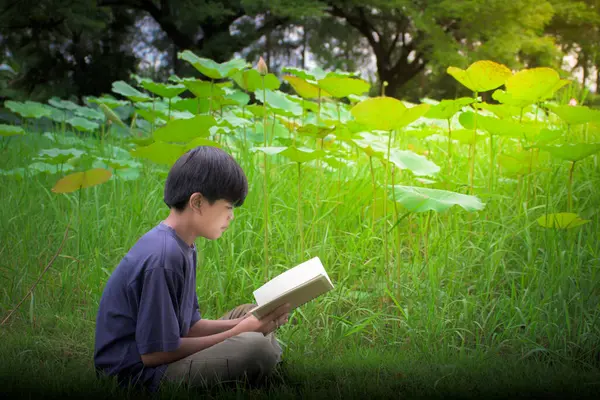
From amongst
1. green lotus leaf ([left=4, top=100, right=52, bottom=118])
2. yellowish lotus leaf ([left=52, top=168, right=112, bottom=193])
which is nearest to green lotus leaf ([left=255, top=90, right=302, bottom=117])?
yellowish lotus leaf ([left=52, top=168, right=112, bottom=193])

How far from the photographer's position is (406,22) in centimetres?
1379

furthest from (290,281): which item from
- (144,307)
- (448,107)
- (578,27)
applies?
(578,27)

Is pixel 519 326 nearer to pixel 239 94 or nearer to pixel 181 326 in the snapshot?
pixel 181 326

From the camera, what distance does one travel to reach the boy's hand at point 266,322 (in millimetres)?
1536

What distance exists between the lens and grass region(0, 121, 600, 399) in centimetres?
158

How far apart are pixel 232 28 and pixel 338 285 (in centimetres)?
1095

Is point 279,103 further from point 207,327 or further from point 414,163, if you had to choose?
point 207,327

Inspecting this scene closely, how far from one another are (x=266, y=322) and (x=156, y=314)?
0.30 metres

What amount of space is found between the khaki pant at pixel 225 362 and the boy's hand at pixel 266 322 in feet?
0.08

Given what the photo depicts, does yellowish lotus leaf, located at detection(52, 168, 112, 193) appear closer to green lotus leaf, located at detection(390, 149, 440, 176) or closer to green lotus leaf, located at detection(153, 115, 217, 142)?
green lotus leaf, located at detection(153, 115, 217, 142)

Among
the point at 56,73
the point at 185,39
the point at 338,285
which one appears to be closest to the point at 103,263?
the point at 338,285

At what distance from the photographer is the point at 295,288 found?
141cm

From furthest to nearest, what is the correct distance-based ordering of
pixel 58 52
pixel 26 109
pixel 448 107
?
pixel 58 52 < pixel 26 109 < pixel 448 107

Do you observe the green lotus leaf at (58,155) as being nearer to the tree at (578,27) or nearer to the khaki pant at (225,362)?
the khaki pant at (225,362)
